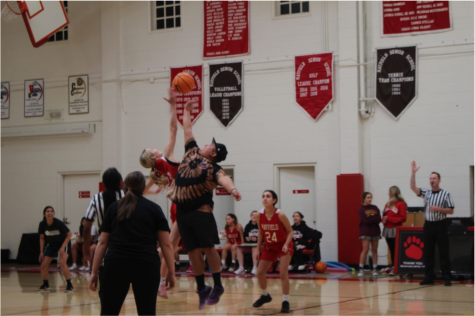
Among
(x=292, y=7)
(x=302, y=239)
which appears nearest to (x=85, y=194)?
(x=302, y=239)

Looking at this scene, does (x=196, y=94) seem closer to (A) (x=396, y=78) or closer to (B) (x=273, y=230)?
(A) (x=396, y=78)

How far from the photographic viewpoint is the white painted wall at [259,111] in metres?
15.1

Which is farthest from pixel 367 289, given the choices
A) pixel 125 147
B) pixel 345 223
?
pixel 125 147

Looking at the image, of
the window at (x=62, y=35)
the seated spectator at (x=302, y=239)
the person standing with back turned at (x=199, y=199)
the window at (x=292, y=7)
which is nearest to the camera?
the person standing with back turned at (x=199, y=199)

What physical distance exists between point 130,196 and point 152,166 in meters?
2.27

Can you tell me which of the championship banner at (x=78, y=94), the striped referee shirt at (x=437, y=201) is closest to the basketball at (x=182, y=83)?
the striped referee shirt at (x=437, y=201)

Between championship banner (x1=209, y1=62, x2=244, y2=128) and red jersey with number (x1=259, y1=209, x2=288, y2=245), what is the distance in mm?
8129

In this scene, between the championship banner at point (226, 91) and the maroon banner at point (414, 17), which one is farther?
the championship banner at point (226, 91)

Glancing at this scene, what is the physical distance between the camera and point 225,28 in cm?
1714

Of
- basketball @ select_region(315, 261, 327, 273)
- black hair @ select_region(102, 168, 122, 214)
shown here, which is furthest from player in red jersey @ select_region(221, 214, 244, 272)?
black hair @ select_region(102, 168, 122, 214)

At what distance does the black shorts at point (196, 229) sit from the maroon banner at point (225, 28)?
1070cm

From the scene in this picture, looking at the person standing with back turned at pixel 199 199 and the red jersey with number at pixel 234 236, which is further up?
the person standing with back turned at pixel 199 199

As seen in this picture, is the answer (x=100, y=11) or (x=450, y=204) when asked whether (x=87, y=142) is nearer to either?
(x=100, y=11)

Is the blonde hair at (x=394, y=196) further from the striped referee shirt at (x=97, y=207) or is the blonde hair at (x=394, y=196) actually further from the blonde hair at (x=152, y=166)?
the striped referee shirt at (x=97, y=207)
